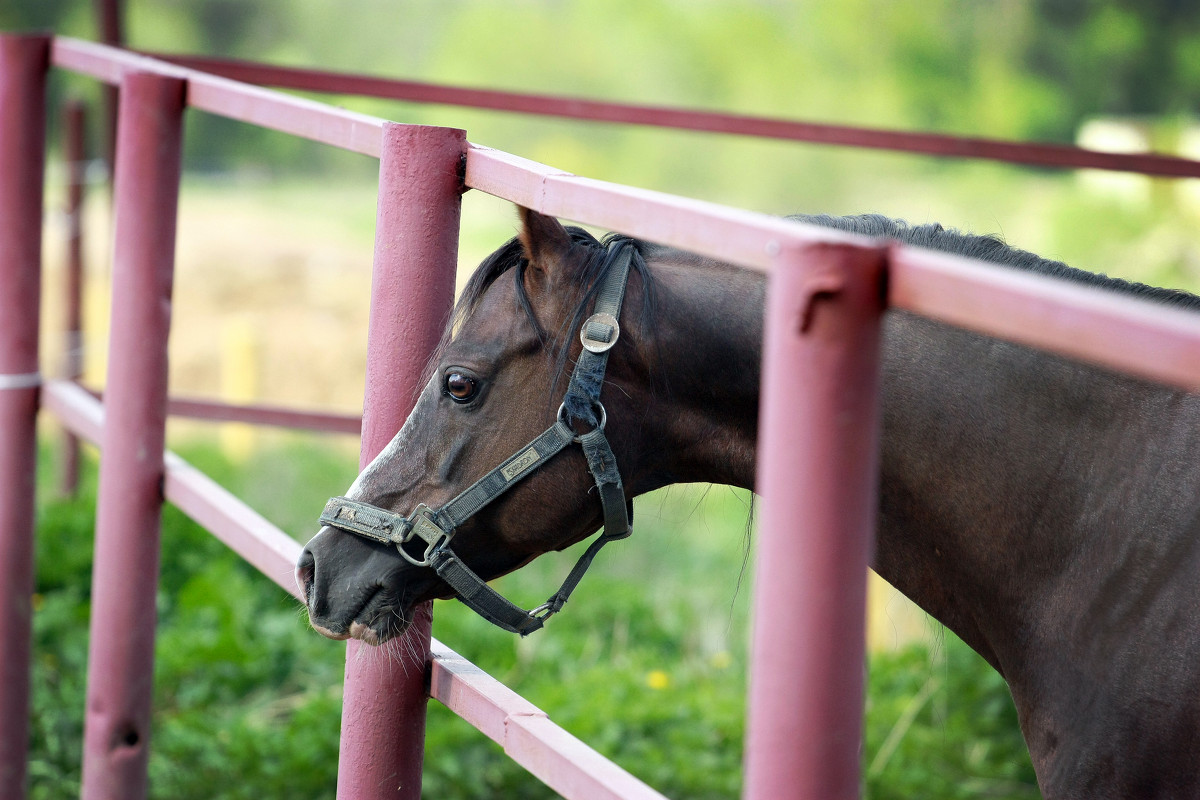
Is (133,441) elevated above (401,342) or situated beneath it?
situated beneath

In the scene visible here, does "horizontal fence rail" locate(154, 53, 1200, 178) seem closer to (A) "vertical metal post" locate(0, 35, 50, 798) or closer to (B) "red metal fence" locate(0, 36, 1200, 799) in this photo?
(B) "red metal fence" locate(0, 36, 1200, 799)

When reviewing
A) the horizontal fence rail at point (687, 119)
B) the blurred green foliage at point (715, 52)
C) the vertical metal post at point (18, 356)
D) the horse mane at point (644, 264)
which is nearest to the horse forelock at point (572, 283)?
the horse mane at point (644, 264)

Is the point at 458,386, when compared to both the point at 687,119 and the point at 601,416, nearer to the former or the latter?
the point at 601,416

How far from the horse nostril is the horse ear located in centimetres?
52

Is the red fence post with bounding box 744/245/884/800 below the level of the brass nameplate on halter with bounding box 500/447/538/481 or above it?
above

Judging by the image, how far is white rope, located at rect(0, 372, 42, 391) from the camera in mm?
2439

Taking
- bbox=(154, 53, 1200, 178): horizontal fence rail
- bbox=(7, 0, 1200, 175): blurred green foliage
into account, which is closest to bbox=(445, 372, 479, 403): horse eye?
bbox=(154, 53, 1200, 178): horizontal fence rail

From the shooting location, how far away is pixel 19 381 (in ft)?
8.05

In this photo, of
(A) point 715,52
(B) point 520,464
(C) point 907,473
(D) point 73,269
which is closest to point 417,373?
(B) point 520,464

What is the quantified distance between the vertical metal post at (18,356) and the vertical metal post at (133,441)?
387mm

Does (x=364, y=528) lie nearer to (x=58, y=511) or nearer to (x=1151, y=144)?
(x=58, y=511)

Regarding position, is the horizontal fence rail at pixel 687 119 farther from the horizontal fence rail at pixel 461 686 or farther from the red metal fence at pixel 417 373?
the horizontal fence rail at pixel 461 686

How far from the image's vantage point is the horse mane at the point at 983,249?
1708mm

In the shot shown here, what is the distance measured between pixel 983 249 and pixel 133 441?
1.51 m
